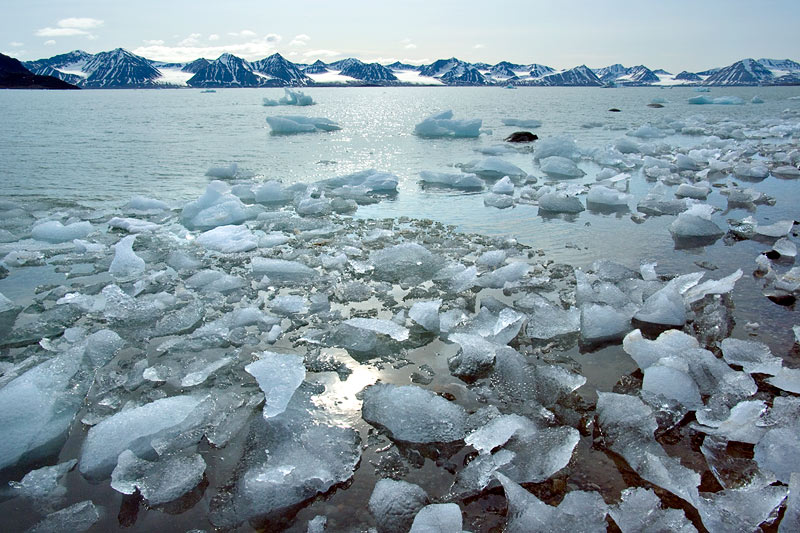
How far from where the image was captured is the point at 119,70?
170000 millimetres

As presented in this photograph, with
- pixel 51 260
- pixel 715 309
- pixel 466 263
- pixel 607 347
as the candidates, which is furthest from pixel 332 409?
pixel 51 260

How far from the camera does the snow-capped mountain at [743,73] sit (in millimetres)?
161975

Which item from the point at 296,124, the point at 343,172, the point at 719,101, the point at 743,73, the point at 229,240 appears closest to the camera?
the point at 229,240

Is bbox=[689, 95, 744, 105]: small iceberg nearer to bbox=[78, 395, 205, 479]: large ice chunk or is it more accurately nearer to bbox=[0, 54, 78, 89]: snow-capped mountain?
bbox=[78, 395, 205, 479]: large ice chunk

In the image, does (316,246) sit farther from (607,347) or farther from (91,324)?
(607,347)

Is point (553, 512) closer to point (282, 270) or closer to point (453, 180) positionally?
point (282, 270)

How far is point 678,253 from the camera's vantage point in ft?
13.7

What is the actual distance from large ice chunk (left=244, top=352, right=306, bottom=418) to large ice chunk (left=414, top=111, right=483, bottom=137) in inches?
542

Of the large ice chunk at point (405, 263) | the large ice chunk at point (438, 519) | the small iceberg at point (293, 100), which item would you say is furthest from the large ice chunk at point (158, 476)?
the small iceberg at point (293, 100)

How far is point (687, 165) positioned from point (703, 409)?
25.4 feet

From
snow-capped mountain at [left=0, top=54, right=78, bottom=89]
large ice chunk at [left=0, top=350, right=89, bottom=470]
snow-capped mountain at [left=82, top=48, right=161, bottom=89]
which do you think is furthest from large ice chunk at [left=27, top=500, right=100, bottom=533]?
snow-capped mountain at [left=82, top=48, right=161, bottom=89]

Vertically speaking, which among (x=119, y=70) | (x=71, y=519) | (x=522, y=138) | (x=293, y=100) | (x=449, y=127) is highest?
(x=119, y=70)

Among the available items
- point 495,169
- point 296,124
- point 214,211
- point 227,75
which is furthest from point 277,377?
point 227,75

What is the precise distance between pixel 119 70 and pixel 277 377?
20812 cm
